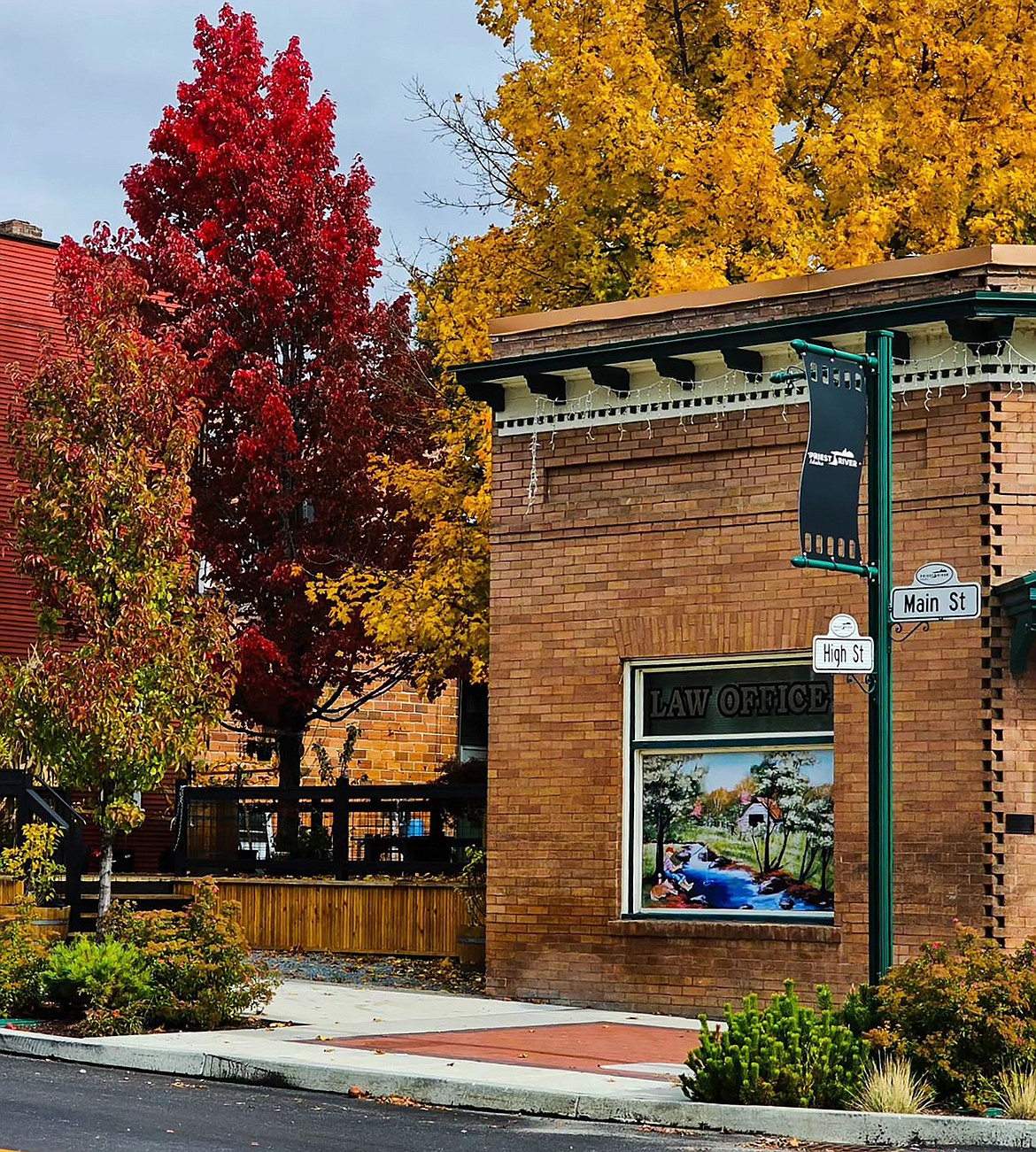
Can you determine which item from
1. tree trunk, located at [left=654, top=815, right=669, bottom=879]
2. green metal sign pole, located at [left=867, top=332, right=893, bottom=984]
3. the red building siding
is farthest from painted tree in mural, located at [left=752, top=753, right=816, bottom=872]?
the red building siding

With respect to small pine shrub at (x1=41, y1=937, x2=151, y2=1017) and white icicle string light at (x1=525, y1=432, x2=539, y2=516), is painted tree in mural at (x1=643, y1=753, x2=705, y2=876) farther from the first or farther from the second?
small pine shrub at (x1=41, y1=937, x2=151, y2=1017)

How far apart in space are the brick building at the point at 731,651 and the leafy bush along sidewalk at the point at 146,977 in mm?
3534

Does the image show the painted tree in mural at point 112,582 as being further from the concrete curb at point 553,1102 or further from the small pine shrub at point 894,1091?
the small pine shrub at point 894,1091

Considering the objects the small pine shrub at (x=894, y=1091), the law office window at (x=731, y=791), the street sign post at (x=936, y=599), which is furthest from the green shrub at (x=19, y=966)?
the street sign post at (x=936, y=599)

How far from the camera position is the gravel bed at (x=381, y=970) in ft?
62.8

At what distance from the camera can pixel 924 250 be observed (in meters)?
21.4

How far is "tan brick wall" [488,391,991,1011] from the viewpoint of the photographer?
15.7 meters

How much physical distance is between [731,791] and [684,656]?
4.21ft

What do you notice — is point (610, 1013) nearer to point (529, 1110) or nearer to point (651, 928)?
point (651, 928)

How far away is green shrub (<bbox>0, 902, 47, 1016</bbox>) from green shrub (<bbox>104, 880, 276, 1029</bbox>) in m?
0.91

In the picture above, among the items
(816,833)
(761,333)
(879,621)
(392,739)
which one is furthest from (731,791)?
(392,739)

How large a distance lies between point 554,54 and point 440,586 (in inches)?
250

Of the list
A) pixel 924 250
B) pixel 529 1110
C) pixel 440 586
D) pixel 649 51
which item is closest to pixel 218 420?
pixel 440 586

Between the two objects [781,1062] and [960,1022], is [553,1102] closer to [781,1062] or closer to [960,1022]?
[781,1062]
